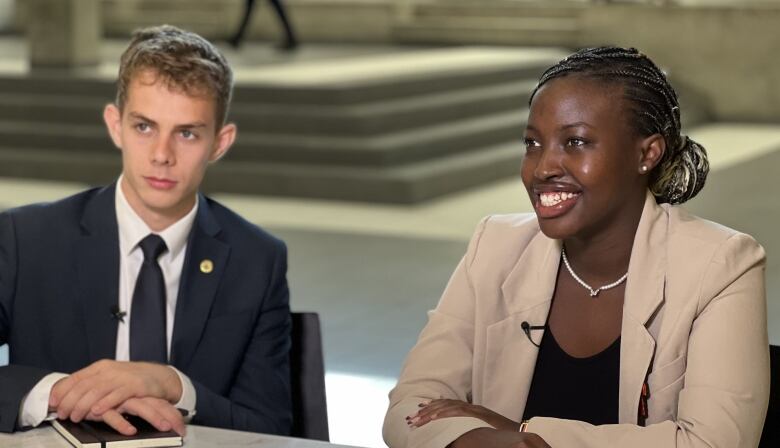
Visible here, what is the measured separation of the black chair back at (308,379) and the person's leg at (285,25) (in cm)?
1184

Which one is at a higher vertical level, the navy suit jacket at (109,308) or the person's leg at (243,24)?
the person's leg at (243,24)

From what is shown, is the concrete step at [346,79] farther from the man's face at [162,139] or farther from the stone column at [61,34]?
the man's face at [162,139]

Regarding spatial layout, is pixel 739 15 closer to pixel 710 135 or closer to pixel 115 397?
pixel 710 135

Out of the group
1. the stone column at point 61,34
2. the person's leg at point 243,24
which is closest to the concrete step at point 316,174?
the stone column at point 61,34

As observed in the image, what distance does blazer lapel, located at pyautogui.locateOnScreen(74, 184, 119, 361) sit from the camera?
109 inches

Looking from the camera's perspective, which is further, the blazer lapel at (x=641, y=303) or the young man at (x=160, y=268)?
the young man at (x=160, y=268)

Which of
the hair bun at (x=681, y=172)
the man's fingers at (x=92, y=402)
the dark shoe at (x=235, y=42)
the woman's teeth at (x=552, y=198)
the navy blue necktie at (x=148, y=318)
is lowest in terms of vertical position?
the man's fingers at (x=92, y=402)

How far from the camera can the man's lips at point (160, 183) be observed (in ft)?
8.83

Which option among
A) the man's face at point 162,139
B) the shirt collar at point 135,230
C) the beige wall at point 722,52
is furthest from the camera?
the beige wall at point 722,52

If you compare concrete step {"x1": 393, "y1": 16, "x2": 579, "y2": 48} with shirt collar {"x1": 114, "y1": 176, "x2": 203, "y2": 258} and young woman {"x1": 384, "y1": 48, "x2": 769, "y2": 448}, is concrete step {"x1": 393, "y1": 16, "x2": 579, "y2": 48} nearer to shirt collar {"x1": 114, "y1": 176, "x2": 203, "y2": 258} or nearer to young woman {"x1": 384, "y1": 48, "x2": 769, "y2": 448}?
shirt collar {"x1": 114, "y1": 176, "x2": 203, "y2": 258}

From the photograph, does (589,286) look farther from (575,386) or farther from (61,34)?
(61,34)

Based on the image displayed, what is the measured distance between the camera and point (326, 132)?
1031cm

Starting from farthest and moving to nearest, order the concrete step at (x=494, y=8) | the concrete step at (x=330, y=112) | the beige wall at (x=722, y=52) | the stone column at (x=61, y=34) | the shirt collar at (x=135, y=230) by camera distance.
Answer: the concrete step at (x=494, y=8), the beige wall at (x=722, y=52), the stone column at (x=61, y=34), the concrete step at (x=330, y=112), the shirt collar at (x=135, y=230)

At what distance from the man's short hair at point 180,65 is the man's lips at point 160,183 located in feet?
0.53
